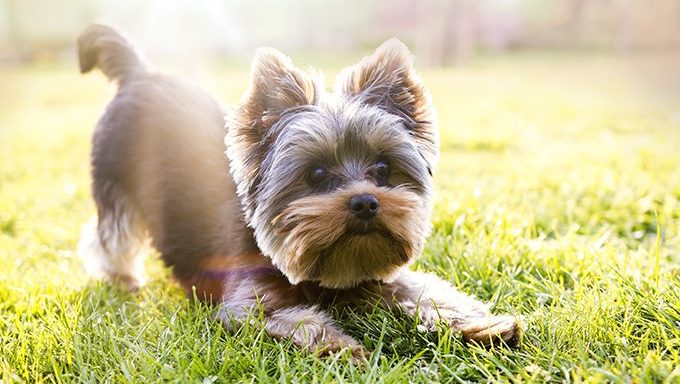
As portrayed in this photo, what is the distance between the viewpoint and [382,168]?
135 inches

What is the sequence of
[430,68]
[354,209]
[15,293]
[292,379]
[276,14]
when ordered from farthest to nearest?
[276,14], [430,68], [15,293], [354,209], [292,379]

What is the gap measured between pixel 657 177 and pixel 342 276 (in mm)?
4543

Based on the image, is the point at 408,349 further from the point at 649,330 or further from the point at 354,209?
the point at 649,330

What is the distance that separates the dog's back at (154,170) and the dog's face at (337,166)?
0.56 meters

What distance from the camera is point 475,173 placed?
26.2 ft

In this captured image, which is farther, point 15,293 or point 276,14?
point 276,14

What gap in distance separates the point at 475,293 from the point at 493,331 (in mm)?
791

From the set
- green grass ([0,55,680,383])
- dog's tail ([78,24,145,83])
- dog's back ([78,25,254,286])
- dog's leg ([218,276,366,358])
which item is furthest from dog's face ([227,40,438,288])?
dog's tail ([78,24,145,83])

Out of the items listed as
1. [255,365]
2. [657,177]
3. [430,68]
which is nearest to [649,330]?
[255,365]

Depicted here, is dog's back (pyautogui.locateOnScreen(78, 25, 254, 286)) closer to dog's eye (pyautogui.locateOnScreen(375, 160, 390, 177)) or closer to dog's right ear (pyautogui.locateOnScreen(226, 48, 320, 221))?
dog's right ear (pyautogui.locateOnScreen(226, 48, 320, 221))

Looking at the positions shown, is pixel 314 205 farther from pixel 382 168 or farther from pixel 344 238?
pixel 382 168

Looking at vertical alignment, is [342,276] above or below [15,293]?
above

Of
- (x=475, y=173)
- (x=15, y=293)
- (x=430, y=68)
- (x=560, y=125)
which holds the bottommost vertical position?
(x=430, y=68)

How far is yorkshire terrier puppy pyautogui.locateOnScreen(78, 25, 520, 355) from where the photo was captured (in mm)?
3193
